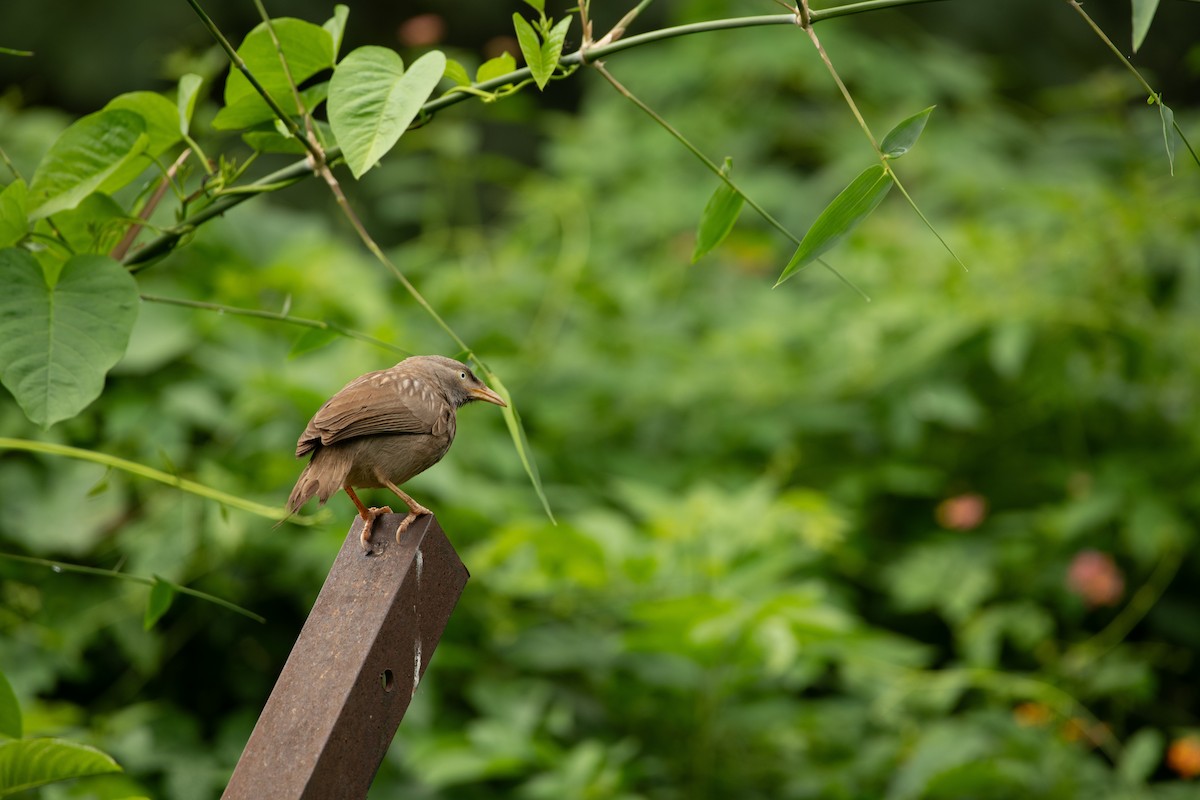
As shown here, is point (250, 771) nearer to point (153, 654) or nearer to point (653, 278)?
point (153, 654)

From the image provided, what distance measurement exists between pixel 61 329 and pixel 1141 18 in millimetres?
1025

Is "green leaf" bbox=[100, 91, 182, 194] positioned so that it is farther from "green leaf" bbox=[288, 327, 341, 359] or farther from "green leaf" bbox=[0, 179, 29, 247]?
"green leaf" bbox=[288, 327, 341, 359]

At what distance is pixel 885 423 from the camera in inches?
142

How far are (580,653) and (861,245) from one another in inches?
72.6

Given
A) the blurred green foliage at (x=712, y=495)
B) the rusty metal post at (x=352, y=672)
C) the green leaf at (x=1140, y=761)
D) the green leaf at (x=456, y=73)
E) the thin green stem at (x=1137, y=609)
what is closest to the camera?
the rusty metal post at (x=352, y=672)

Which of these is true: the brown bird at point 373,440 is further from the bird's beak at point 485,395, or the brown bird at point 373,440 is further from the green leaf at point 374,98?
the green leaf at point 374,98

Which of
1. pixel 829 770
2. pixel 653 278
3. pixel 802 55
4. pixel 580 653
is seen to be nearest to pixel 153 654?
pixel 580 653

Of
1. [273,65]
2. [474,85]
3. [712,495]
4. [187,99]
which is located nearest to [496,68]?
[474,85]

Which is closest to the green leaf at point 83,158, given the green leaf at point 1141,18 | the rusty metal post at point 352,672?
the rusty metal post at point 352,672

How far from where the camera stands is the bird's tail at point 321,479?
1146 mm

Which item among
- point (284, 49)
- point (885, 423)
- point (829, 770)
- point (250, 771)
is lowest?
point (829, 770)

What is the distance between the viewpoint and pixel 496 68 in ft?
4.28

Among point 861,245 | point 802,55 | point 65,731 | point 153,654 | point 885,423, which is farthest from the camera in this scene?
point 802,55

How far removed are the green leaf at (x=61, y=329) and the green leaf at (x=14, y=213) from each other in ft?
0.19
